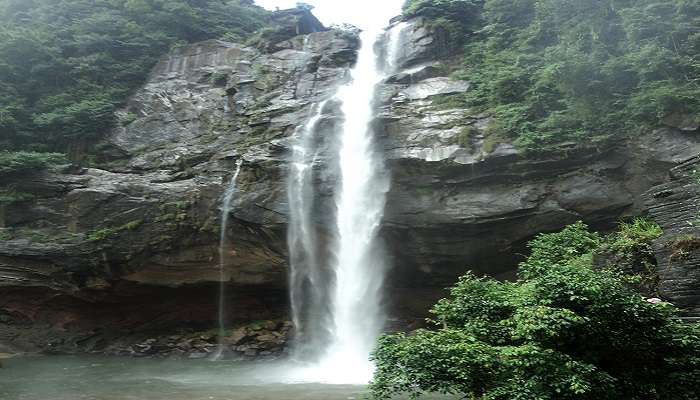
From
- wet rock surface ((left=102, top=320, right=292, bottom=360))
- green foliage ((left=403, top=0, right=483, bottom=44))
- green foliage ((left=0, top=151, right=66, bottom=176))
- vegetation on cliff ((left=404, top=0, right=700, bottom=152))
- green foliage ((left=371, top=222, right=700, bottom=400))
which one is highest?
green foliage ((left=403, top=0, right=483, bottom=44))

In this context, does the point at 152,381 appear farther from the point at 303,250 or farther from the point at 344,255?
the point at 344,255

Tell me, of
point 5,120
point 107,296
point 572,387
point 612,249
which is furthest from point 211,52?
point 572,387

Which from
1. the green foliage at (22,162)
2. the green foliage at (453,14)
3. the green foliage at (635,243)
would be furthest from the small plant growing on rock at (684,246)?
the green foliage at (22,162)

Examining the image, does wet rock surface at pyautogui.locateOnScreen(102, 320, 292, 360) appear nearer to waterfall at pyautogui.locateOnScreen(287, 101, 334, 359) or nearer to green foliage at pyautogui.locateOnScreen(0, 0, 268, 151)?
waterfall at pyautogui.locateOnScreen(287, 101, 334, 359)

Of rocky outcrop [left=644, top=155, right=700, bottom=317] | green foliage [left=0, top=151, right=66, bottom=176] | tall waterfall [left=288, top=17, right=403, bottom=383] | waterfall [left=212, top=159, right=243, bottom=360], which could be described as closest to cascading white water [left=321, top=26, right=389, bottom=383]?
tall waterfall [left=288, top=17, right=403, bottom=383]

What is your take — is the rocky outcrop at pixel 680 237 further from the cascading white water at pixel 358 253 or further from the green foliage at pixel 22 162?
the green foliage at pixel 22 162

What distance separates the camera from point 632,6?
15883mm

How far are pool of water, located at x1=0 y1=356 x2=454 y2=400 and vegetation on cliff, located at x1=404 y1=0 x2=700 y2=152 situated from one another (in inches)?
373

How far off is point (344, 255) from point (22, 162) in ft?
38.3

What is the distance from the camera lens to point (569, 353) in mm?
6457

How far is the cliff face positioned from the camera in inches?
599

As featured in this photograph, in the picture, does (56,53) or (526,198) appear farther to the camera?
(56,53)

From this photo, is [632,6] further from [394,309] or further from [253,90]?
[253,90]

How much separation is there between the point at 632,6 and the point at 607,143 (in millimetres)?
4743
